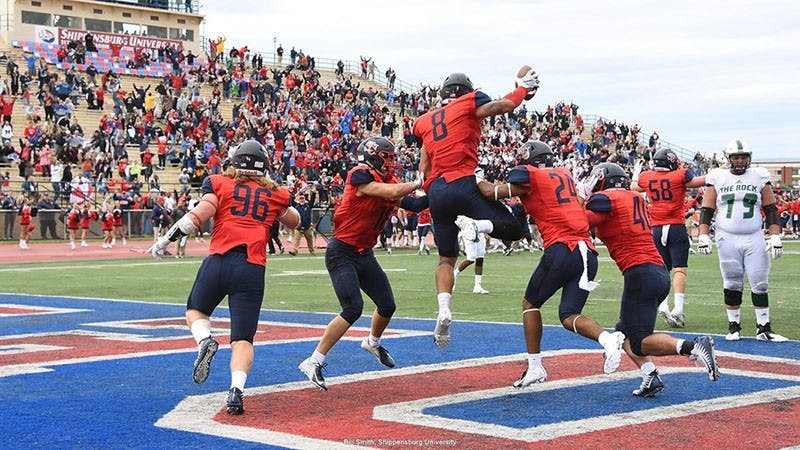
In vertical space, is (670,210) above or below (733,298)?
above

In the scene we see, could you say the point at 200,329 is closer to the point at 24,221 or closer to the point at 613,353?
the point at 613,353

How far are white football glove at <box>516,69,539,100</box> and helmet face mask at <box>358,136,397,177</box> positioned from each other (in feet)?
3.75

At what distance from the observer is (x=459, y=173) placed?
853 centimetres

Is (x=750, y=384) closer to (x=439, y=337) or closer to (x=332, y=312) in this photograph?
(x=439, y=337)

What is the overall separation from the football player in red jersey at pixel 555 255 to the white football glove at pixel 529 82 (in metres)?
0.72

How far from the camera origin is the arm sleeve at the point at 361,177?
8289mm

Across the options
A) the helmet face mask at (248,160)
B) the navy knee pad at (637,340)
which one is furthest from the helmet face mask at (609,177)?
the helmet face mask at (248,160)

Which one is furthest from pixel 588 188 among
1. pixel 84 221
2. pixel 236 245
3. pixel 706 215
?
pixel 84 221

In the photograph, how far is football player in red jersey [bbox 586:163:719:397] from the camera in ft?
25.2

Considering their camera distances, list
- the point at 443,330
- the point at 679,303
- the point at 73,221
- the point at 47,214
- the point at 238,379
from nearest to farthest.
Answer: the point at 238,379, the point at 443,330, the point at 679,303, the point at 73,221, the point at 47,214

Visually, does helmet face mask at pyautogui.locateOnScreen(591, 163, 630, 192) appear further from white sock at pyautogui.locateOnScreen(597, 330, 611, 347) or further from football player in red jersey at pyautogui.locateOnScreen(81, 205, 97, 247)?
football player in red jersey at pyautogui.locateOnScreen(81, 205, 97, 247)

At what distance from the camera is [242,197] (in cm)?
742

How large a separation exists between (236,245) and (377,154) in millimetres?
1611

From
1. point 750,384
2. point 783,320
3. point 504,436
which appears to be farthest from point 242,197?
point 783,320
